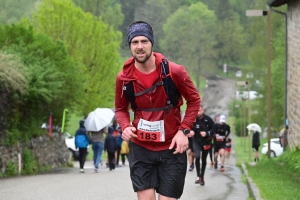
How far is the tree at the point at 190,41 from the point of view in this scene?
417 feet

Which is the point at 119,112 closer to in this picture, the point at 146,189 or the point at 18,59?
the point at 146,189

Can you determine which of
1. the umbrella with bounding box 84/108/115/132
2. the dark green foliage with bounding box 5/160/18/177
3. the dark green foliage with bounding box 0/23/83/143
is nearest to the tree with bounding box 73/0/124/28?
the dark green foliage with bounding box 0/23/83/143

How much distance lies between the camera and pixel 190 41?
126688 millimetres

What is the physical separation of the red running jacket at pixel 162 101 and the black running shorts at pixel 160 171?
76 mm

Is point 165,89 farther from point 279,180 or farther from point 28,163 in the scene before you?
point 28,163

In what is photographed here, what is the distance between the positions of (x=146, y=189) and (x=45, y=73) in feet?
59.7

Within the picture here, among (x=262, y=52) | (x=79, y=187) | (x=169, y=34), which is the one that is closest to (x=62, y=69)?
(x=79, y=187)

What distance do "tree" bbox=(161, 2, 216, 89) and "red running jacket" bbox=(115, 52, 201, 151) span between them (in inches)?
4674

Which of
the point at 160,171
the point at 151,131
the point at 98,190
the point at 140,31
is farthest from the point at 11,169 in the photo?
the point at 140,31

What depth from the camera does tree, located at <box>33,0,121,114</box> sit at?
155ft

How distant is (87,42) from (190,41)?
78.3m

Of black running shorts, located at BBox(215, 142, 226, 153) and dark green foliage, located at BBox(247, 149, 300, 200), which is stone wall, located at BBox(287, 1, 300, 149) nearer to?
dark green foliage, located at BBox(247, 149, 300, 200)

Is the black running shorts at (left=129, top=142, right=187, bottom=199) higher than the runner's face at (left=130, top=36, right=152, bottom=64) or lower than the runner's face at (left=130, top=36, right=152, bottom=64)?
lower

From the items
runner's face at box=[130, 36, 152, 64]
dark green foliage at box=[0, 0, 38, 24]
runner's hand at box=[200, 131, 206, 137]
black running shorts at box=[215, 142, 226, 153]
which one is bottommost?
black running shorts at box=[215, 142, 226, 153]
